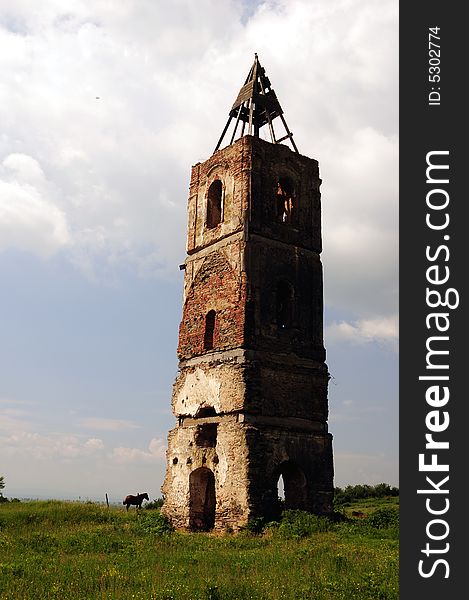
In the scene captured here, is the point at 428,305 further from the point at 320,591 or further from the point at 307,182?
the point at 307,182

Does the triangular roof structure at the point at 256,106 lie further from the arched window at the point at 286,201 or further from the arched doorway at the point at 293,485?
the arched doorway at the point at 293,485

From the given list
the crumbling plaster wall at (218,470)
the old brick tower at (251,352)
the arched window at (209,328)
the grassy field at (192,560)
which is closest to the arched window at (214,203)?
the old brick tower at (251,352)

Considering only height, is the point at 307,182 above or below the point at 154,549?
above

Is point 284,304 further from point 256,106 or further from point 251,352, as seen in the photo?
point 256,106

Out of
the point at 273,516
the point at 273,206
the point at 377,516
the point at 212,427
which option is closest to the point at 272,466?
the point at 273,516

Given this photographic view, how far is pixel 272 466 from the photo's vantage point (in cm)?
1423

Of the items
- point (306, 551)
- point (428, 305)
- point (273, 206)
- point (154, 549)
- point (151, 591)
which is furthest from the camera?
point (273, 206)

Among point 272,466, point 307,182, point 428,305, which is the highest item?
point 307,182

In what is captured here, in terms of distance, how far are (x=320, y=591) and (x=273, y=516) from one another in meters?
6.41

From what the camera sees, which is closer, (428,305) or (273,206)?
(428,305)

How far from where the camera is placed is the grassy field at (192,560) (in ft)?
24.9

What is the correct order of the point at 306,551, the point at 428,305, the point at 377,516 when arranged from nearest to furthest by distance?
1. the point at 428,305
2. the point at 306,551
3. the point at 377,516

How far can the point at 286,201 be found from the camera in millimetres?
17703

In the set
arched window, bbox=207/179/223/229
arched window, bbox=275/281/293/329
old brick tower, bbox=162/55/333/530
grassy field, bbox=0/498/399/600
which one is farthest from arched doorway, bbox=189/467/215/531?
arched window, bbox=207/179/223/229
